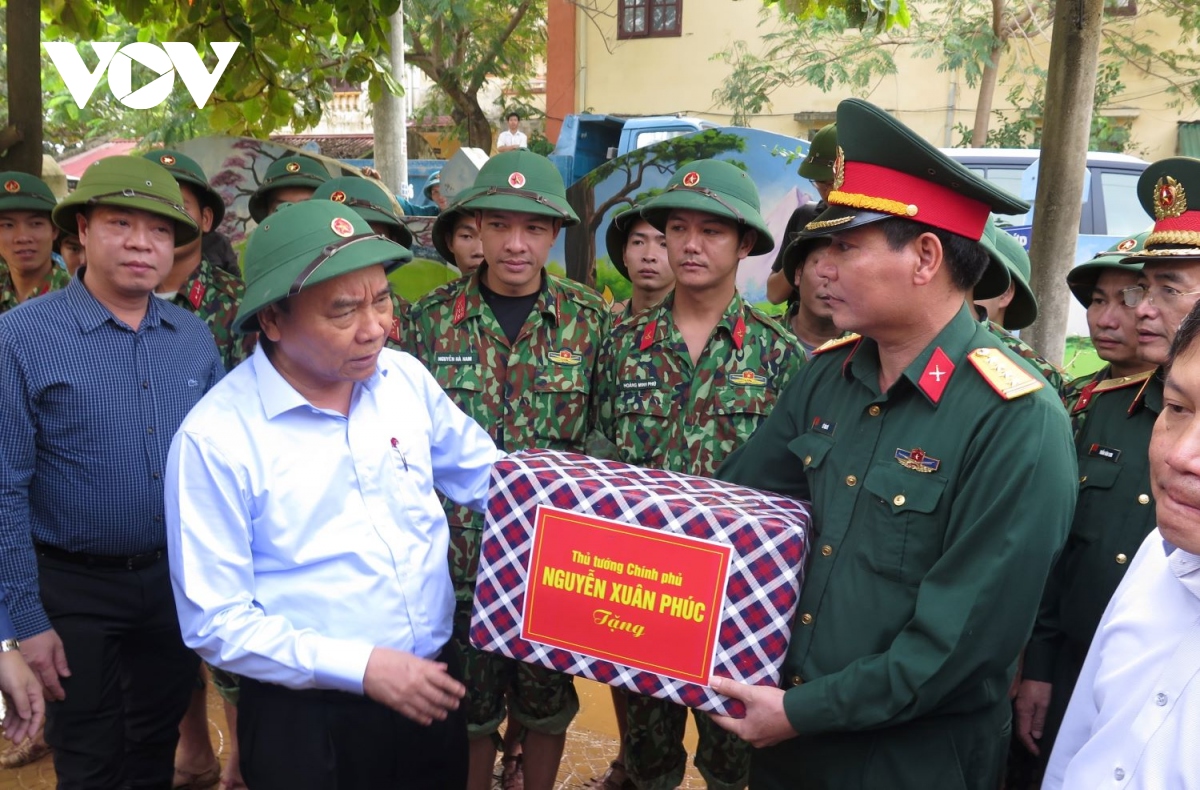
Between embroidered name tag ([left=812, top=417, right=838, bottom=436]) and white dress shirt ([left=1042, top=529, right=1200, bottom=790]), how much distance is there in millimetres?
765

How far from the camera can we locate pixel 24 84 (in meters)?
5.26

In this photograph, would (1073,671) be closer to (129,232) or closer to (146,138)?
(129,232)

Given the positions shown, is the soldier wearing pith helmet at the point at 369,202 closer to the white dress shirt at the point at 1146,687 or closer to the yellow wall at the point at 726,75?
the white dress shirt at the point at 1146,687

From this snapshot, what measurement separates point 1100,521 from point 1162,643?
1.39 m

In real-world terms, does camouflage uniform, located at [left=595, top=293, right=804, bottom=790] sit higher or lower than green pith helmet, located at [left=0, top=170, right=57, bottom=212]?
lower

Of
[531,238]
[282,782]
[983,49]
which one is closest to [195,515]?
[282,782]

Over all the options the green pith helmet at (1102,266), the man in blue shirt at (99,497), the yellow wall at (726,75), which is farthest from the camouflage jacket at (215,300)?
the yellow wall at (726,75)

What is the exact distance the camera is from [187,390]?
3.29 m

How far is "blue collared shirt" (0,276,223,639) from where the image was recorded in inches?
112

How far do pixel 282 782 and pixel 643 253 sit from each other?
303cm

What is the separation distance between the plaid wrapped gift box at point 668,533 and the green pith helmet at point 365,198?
2502 millimetres

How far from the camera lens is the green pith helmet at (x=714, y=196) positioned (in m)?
3.37

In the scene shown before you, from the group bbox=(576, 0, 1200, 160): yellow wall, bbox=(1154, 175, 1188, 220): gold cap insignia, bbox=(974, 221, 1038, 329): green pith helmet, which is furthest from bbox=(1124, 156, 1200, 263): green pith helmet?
bbox=(576, 0, 1200, 160): yellow wall

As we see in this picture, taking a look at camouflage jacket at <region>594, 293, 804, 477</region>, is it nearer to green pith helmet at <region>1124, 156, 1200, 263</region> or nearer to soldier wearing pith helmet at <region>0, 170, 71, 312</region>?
green pith helmet at <region>1124, 156, 1200, 263</region>
